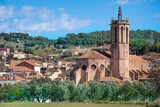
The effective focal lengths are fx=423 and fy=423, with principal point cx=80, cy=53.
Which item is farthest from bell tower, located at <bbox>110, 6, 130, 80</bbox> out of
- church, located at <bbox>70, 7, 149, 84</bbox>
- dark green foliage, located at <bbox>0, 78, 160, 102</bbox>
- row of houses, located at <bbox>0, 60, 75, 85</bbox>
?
row of houses, located at <bbox>0, 60, 75, 85</bbox>

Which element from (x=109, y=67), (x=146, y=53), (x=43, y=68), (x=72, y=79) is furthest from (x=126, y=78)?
(x=146, y=53)

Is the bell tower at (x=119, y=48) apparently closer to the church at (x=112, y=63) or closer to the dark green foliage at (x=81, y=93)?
the church at (x=112, y=63)

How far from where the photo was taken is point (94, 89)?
60438 mm

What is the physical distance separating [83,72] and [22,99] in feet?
48.9

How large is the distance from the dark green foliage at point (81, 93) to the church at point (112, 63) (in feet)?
30.3

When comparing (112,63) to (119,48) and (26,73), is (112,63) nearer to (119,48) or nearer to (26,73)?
(119,48)

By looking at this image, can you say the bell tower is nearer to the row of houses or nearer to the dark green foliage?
the dark green foliage

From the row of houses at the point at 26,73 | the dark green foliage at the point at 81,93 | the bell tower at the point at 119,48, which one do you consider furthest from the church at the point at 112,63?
the row of houses at the point at 26,73

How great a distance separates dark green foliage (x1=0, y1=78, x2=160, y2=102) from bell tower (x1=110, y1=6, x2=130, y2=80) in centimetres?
→ 1117

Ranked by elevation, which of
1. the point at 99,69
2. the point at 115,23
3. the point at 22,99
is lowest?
the point at 22,99

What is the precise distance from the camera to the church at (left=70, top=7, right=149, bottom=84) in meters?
71.8

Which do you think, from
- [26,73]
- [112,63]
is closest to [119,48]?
[112,63]

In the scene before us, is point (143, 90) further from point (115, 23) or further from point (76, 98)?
point (115, 23)

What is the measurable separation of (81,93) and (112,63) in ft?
51.5
